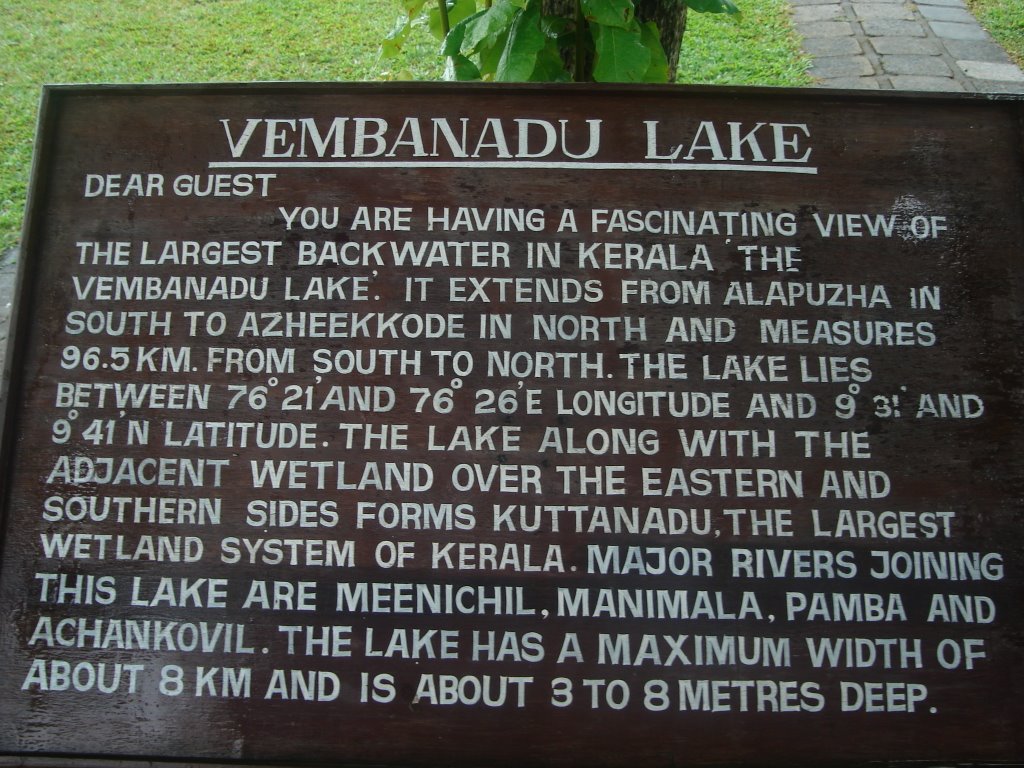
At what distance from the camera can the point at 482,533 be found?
2.10 m

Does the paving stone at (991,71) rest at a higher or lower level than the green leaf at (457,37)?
higher

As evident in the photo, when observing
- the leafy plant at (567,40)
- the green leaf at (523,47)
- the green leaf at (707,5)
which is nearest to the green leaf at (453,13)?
the leafy plant at (567,40)

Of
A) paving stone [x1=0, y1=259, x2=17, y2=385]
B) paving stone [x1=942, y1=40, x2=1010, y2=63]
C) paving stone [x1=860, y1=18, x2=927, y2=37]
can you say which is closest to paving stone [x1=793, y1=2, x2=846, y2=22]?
paving stone [x1=860, y1=18, x2=927, y2=37]

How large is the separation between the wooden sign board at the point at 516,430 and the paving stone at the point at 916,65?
3.53 meters

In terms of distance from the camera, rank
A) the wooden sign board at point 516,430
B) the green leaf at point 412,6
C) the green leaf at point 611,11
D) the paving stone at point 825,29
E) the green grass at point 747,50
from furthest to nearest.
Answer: the paving stone at point 825,29
the green grass at point 747,50
the green leaf at point 412,6
the green leaf at point 611,11
the wooden sign board at point 516,430

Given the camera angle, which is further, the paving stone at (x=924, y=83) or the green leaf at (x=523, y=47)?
the paving stone at (x=924, y=83)

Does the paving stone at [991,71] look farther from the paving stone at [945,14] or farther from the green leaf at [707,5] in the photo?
the green leaf at [707,5]

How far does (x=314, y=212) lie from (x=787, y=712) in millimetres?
1720

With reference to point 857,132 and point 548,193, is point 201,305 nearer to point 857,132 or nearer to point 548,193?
point 548,193

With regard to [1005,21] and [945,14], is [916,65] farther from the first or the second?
[1005,21]

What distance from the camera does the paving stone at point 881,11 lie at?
632 cm

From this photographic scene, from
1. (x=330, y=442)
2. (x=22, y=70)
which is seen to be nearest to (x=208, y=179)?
(x=330, y=442)

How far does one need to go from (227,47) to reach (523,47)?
4.21 m

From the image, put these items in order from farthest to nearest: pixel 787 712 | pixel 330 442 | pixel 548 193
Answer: pixel 548 193 < pixel 330 442 < pixel 787 712
